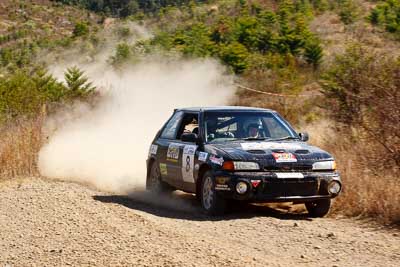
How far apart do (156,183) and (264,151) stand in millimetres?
2713

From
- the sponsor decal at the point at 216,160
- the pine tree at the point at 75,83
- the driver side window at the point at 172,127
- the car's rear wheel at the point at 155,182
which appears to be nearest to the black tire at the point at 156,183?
the car's rear wheel at the point at 155,182

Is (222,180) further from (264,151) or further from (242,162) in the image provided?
(264,151)

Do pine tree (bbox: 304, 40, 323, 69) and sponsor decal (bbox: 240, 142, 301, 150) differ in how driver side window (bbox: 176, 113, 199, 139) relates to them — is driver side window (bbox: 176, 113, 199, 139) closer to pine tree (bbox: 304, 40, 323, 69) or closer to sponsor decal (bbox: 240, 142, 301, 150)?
sponsor decal (bbox: 240, 142, 301, 150)

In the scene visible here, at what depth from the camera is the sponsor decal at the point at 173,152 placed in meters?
10.6

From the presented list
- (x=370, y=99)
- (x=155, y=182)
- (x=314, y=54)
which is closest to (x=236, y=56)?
(x=314, y=54)

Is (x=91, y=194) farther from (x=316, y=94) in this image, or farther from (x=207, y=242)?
(x=316, y=94)

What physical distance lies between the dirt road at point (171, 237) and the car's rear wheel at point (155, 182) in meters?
0.84

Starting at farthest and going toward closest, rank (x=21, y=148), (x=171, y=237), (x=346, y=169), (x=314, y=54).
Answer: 1. (x=314, y=54)
2. (x=21, y=148)
3. (x=346, y=169)
4. (x=171, y=237)

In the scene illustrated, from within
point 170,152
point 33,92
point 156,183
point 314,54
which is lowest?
point 156,183

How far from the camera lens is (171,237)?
25.1ft

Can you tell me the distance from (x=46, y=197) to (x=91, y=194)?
40.4 inches

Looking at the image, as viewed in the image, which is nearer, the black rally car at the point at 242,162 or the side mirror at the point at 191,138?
the black rally car at the point at 242,162

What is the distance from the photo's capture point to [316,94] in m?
28.0

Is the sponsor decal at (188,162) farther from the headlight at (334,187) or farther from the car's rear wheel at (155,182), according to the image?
the headlight at (334,187)
